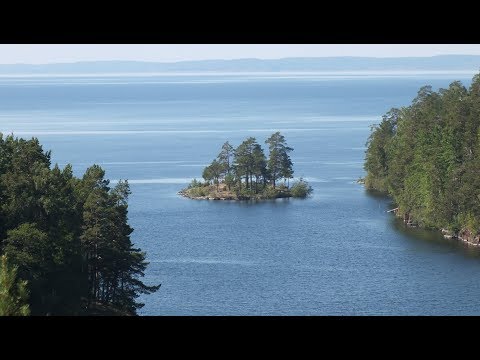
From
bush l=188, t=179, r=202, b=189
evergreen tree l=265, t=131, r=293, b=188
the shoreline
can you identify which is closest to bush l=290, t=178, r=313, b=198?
the shoreline

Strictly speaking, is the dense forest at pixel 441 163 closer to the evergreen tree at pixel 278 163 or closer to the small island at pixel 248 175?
the evergreen tree at pixel 278 163

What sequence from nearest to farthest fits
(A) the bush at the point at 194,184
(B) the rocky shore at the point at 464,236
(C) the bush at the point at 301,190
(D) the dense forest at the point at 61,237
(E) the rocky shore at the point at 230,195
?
(D) the dense forest at the point at 61,237
(B) the rocky shore at the point at 464,236
(C) the bush at the point at 301,190
(E) the rocky shore at the point at 230,195
(A) the bush at the point at 194,184

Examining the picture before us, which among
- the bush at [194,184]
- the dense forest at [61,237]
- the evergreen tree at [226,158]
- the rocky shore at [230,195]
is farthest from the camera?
the evergreen tree at [226,158]

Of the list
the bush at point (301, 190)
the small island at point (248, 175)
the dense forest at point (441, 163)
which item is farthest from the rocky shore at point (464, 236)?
the small island at point (248, 175)

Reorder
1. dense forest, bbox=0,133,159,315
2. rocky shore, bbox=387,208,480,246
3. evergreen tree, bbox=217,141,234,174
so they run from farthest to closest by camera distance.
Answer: evergreen tree, bbox=217,141,234,174 < rocky shore, bbox=387,208,480,246 < dense forest, bbox=0,133,159,315

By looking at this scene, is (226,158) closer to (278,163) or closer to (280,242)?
(278,163)

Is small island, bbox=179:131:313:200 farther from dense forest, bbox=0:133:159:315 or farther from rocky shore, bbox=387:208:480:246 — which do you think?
dense forest, bbox=0:133:159:315

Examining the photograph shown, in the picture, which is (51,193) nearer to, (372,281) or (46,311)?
(46,311)
